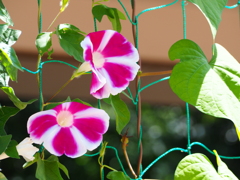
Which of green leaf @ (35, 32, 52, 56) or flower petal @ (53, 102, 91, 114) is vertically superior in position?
green leaf @ (35, 32, 52, 56)

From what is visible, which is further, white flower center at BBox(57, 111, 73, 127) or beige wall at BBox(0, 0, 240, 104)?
beige wall at BBox(0, 0, 240, 104)

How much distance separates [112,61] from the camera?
0.54 metres

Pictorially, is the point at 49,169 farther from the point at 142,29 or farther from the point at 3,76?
the point at 142,29

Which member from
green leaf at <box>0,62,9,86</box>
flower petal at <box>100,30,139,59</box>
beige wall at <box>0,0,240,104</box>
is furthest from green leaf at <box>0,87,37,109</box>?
beige wall at <box>0,0,240,104</box>

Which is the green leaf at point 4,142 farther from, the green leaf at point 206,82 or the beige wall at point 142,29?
the beige wall at point 142,29

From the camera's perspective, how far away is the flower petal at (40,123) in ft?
1.68

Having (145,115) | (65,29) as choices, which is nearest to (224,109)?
(65,29)

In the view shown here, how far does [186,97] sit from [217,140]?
3.89 metres

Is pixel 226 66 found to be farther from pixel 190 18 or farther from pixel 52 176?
pixel 190 18

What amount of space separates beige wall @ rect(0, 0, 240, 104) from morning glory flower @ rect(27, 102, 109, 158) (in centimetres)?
125

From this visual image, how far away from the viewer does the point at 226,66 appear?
0.62 meters

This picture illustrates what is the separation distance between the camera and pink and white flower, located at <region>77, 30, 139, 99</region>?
1.71ft

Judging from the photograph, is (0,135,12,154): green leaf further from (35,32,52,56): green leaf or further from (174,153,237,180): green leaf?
(174,153,237,180): green leaf

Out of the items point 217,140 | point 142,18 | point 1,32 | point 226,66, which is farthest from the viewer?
point 217,140
